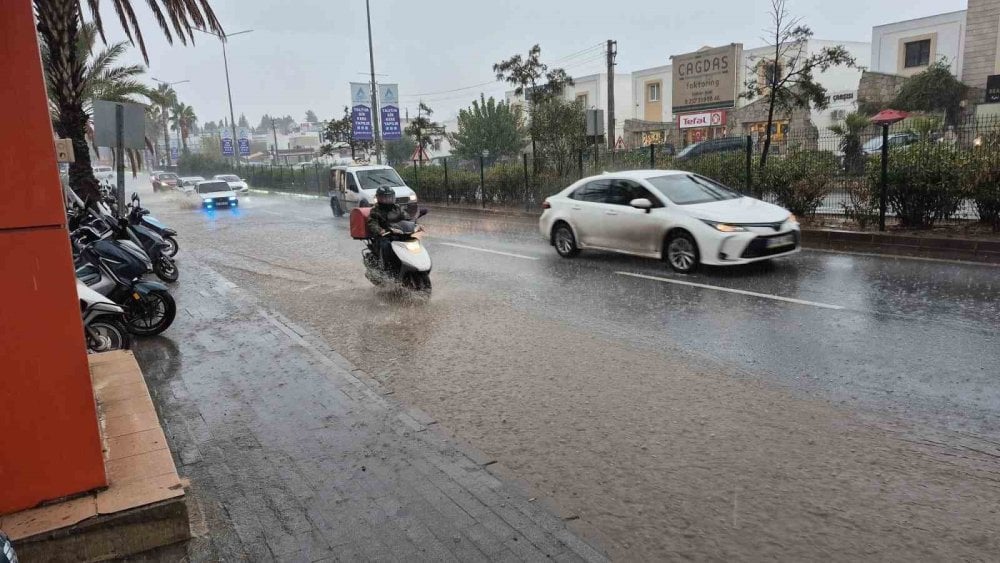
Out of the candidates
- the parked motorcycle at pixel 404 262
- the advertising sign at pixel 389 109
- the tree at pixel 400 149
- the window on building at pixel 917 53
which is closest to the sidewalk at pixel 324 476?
the parked motorcycle at pixel 404 262

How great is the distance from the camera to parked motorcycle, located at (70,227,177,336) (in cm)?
767

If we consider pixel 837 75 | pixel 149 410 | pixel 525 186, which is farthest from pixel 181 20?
pixel 837 75

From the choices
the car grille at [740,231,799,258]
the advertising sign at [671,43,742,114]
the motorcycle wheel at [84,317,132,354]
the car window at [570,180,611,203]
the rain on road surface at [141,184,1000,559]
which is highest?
the advertising sign at [671,43,742,114]

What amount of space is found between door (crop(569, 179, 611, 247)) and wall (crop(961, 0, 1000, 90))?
113ft

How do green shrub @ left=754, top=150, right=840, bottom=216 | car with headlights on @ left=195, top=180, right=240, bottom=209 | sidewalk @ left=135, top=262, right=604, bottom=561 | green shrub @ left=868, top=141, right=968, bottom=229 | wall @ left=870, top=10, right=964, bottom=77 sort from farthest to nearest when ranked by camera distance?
wall @ left=870, top=10, right=964, bottom=77
car with headlights on @ left=195, top=180, right=240, bottom=209
green shrub @ left=754, top=150, right=840, bottom=216
green shrub @ left=868, top=141, right=968, bottom=229
sidewalk @ left=135, top=262, right=604, bottom=561

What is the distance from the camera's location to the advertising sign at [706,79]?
3547 cm

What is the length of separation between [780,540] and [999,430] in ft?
6.93

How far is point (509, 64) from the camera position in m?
26.8

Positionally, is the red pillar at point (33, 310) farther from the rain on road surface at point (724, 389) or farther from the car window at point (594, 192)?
the car window at point (594, 192)

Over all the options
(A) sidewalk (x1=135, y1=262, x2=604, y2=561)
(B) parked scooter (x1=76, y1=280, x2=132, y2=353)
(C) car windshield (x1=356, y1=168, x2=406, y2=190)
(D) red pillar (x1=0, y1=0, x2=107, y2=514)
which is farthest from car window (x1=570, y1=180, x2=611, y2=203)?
(C) car windshield (x1=356, y1=168, x2=406, y2=190)

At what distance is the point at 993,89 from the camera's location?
34312 millimetres

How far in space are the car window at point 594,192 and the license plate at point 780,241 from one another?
9.11 ft

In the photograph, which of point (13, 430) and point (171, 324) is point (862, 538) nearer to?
point (13, 430)

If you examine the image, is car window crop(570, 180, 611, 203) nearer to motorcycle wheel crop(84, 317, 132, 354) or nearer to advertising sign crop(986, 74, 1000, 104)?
motorcycle wheel crop(84, 317, 132, 354)
